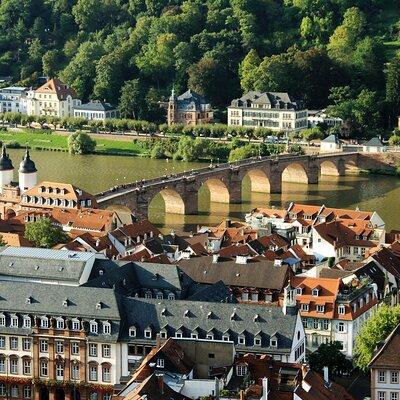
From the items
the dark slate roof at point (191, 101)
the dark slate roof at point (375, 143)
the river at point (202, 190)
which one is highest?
the dark slate roof at point (191, 101)

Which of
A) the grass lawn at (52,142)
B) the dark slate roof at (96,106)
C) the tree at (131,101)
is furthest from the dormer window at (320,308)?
the dark slate roof at (96,106)

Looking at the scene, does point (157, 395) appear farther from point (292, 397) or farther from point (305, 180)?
point (305, 180)

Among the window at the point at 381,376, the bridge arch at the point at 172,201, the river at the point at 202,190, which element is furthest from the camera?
the bridge arch at the point at 172,201

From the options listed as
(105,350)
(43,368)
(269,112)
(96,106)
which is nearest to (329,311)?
(105,350)

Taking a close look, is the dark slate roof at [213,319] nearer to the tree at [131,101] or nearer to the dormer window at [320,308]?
the dormer window at [320,308]

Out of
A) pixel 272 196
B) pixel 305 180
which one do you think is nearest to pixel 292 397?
pixel 272 196

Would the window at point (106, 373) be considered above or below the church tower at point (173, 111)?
below

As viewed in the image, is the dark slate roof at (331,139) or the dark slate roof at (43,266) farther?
the dark slate roof at (331,139)
